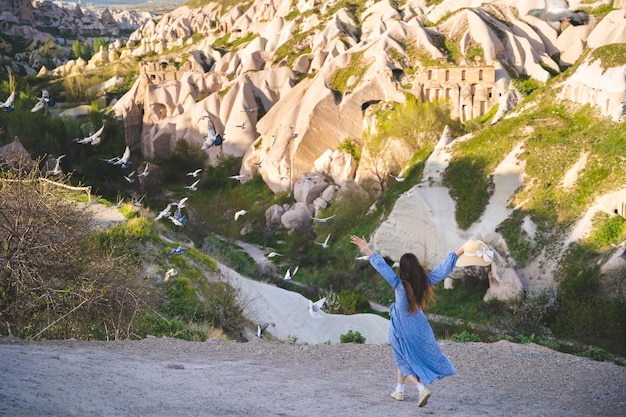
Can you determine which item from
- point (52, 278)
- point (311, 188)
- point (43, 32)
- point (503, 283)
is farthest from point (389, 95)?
point (43, 32)

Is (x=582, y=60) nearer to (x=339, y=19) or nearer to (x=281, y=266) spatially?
(x=281, y=266)

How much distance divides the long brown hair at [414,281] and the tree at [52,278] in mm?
4169

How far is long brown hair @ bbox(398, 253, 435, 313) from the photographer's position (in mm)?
5590

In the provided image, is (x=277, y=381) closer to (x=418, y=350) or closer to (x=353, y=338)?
(x=418, y=350)

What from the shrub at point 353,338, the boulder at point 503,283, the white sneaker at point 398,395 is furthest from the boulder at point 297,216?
the white sneaker at point 398,395

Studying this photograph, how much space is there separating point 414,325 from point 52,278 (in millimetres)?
5083

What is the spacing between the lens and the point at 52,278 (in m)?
8.90

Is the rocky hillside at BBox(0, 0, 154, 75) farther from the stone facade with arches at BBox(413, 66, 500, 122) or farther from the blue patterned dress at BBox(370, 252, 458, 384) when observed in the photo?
the blue patterned dress at BBox(370, 252, 458, 384)

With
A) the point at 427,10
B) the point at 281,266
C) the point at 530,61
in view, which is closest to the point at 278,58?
the point at 427,10

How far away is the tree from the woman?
13.0 ft

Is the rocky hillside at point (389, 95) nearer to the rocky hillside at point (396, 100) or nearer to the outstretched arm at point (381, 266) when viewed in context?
the rocky hillside at point (396, 100)

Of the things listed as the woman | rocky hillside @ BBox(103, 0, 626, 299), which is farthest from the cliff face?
the woman

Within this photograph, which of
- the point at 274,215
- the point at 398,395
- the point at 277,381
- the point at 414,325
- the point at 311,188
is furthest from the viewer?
the point at 274,215

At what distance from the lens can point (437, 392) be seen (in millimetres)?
6578
